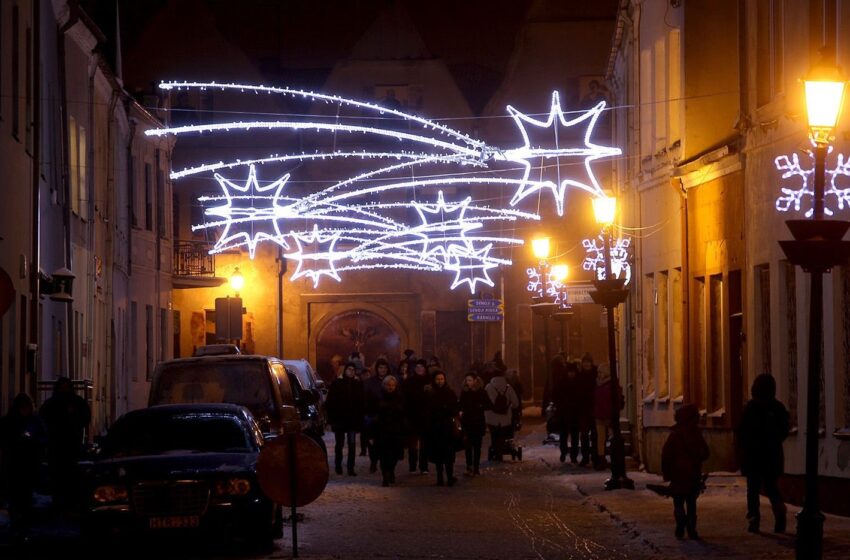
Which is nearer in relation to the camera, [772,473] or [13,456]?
[772,473]

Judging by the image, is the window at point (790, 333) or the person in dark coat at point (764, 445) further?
the window at point (790, 333)

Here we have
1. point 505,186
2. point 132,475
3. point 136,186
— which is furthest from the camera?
point 505,186

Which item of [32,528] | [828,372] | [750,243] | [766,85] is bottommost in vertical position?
[32,528]

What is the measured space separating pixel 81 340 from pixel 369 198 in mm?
24139

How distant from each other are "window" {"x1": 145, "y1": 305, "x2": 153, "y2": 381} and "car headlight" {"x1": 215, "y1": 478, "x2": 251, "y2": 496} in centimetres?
2779

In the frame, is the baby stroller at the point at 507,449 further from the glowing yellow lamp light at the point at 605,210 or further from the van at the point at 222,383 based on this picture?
the van at the point at 222,383

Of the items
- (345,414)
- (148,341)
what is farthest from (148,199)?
(345,414)

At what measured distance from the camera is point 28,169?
82.5 ft

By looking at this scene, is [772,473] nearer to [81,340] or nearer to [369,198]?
[81,340]

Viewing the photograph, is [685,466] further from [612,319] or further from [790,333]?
[612,319]

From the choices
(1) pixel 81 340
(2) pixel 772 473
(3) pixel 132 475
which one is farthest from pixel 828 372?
(1) pixel 81 340

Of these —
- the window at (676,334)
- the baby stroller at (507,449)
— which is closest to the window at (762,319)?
the window at (676,334)

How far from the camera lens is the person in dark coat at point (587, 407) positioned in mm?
28750

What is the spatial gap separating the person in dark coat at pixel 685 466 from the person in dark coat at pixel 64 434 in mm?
7873
